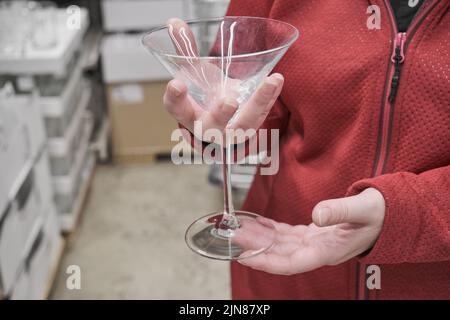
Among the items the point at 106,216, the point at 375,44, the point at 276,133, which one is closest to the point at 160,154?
the point at 106,216

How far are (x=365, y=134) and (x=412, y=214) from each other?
5.3 inches

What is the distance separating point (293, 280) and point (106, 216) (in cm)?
162

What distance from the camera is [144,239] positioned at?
7.21ft

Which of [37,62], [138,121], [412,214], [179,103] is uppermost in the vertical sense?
[179,103]

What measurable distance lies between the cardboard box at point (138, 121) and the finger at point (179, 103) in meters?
1.96

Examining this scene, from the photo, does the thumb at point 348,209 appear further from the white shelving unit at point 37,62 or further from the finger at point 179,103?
the white shelving unit at point 37,62

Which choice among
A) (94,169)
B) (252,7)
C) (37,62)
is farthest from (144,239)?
(252,7)

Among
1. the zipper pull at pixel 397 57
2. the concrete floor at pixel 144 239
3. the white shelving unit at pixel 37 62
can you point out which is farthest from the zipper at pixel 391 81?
the white shelving unit at pixel 37 62

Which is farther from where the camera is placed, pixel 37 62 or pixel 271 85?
pixel 37 62

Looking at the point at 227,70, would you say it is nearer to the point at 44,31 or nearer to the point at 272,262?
the point at 272,262

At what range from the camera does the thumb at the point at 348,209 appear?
58 cm

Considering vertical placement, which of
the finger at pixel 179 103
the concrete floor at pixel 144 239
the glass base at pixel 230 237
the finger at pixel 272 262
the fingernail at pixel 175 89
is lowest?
the concrete floor at pixel 144 239

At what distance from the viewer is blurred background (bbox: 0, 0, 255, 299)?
170cm
